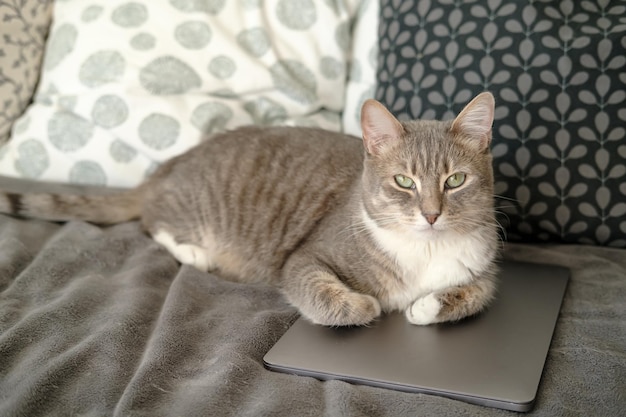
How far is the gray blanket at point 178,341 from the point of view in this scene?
3.38ft

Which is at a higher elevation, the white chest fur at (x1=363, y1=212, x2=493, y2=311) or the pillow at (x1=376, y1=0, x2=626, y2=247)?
the pillow at (x1=376, y1=0, x2=626, y2=247)

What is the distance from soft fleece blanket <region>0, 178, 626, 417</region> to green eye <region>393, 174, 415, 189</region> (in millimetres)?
403

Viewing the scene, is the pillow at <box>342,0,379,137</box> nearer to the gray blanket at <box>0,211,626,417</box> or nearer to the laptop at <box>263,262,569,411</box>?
the gray blanket at <box>0,211,626,417</box>

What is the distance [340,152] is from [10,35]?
4.44 ft

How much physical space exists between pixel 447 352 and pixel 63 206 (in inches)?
48.8

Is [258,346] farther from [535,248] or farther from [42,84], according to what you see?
[42,84]

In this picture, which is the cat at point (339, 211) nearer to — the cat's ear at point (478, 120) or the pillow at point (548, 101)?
the cat's ear at point (478, 120)

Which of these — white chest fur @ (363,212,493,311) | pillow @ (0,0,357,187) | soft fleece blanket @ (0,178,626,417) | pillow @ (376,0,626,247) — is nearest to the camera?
soft fleece blanket @ (0,178,626,417)

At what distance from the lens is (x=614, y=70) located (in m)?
1.65

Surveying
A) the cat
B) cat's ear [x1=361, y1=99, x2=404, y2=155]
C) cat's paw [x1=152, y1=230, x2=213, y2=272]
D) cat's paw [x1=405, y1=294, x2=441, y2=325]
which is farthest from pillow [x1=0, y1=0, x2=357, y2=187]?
cat's paw [x1=405, y1=294, x2=441, y2=325]

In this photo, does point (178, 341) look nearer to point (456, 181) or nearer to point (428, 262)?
point (428, 262)

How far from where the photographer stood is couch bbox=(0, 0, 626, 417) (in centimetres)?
109

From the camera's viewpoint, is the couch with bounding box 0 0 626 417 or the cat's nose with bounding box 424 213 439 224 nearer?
the couch with bounding box 0 0 626 417

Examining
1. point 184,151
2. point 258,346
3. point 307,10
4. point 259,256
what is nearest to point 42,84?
point 184,151
